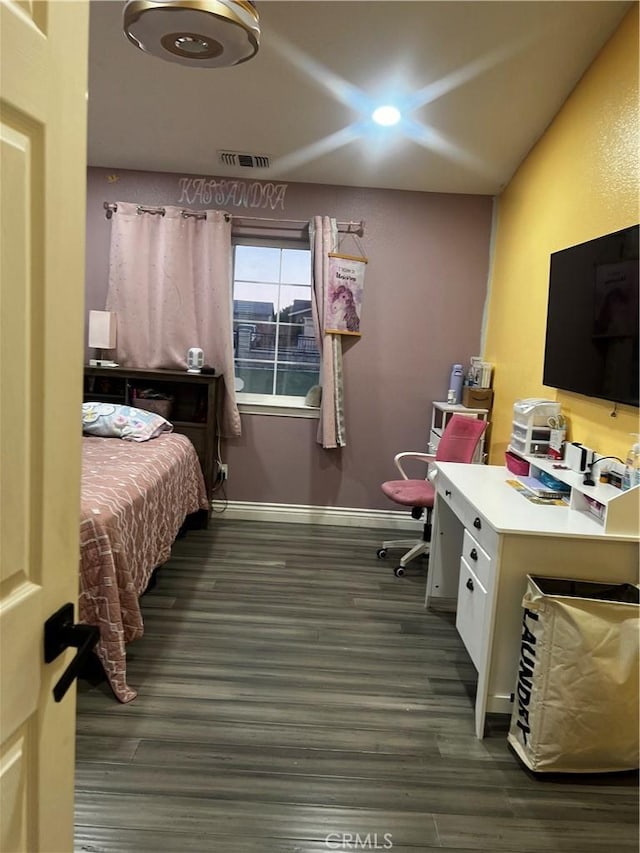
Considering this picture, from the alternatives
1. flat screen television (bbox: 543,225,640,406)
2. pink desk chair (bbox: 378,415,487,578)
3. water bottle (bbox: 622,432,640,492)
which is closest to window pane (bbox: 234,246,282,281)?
pink desk chair (bbox: 378,415,487,578)

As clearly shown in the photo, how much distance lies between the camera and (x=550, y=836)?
5.56 ft

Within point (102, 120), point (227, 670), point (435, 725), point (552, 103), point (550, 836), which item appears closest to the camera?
point (550, 836)

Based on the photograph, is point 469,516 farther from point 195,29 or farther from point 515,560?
point 195,29

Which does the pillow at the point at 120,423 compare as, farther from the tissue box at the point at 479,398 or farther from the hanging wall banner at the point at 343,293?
the tissue box at the point at 479,398

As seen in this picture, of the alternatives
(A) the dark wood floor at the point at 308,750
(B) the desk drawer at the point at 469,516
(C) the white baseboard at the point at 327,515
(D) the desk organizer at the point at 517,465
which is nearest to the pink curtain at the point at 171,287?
(C) the white baseboard at the point at 327,515

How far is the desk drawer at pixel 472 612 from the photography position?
7.08 ft

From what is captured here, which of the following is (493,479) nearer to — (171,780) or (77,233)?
(171,780)

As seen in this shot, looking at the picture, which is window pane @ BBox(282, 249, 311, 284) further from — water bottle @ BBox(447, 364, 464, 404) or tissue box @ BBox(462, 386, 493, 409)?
tissue box @ BBox(462, 386, 493, 409)

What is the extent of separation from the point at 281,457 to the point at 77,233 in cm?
370

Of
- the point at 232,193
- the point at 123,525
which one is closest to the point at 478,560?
the point at 123,525

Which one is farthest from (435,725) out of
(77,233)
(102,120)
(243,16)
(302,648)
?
(102,120)

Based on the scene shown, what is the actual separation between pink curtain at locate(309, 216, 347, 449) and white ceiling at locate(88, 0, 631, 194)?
378 millimetres

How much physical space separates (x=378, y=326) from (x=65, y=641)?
3773 millimetres

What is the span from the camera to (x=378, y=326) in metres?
4.35
